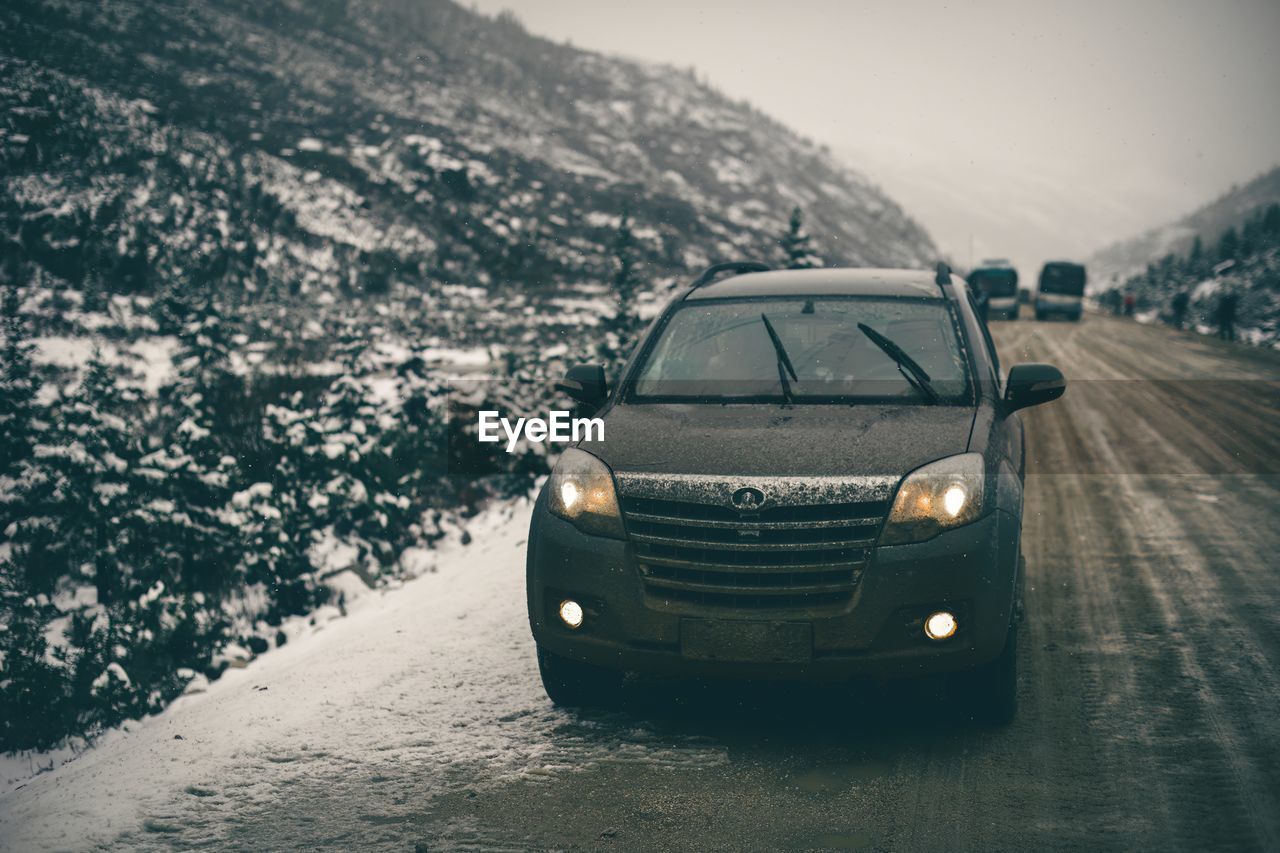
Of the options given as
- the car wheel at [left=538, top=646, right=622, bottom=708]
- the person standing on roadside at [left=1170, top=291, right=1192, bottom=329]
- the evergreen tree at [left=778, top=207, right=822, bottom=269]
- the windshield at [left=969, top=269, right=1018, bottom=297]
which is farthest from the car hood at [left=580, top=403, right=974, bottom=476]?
the windshield at [left=969, top=269, right=1018, bottom=297]

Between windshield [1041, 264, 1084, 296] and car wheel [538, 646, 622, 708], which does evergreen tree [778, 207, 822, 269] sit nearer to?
windshield [1041, 264, 1084, 296]

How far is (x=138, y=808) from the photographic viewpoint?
399cm

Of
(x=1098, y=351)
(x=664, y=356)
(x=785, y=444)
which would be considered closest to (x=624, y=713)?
(x=785, y=444)

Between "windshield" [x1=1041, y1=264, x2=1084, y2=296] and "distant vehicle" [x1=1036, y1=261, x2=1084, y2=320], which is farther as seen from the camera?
"windshield" [x1=1041, y1=264, x2=1084, y2=296]

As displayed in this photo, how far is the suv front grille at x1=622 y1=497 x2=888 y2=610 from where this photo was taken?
388cm

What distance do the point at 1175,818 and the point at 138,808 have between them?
13.1 feet

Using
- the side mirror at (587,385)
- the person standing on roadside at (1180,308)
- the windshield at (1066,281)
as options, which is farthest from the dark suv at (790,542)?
the windshield at (1066,281)

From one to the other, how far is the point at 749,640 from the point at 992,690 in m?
1.17

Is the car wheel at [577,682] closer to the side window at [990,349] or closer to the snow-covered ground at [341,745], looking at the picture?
the snow-covered ground at [341,745]

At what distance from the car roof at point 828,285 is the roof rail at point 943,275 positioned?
0.03 meters

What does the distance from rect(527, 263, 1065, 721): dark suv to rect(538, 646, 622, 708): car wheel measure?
0.04ft

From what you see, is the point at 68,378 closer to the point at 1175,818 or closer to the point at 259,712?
the point at 259,712

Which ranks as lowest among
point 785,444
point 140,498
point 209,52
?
point 140,498

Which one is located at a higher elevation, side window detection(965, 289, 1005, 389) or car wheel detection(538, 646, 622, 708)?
side window detection(965, 289, 1005, 389)
